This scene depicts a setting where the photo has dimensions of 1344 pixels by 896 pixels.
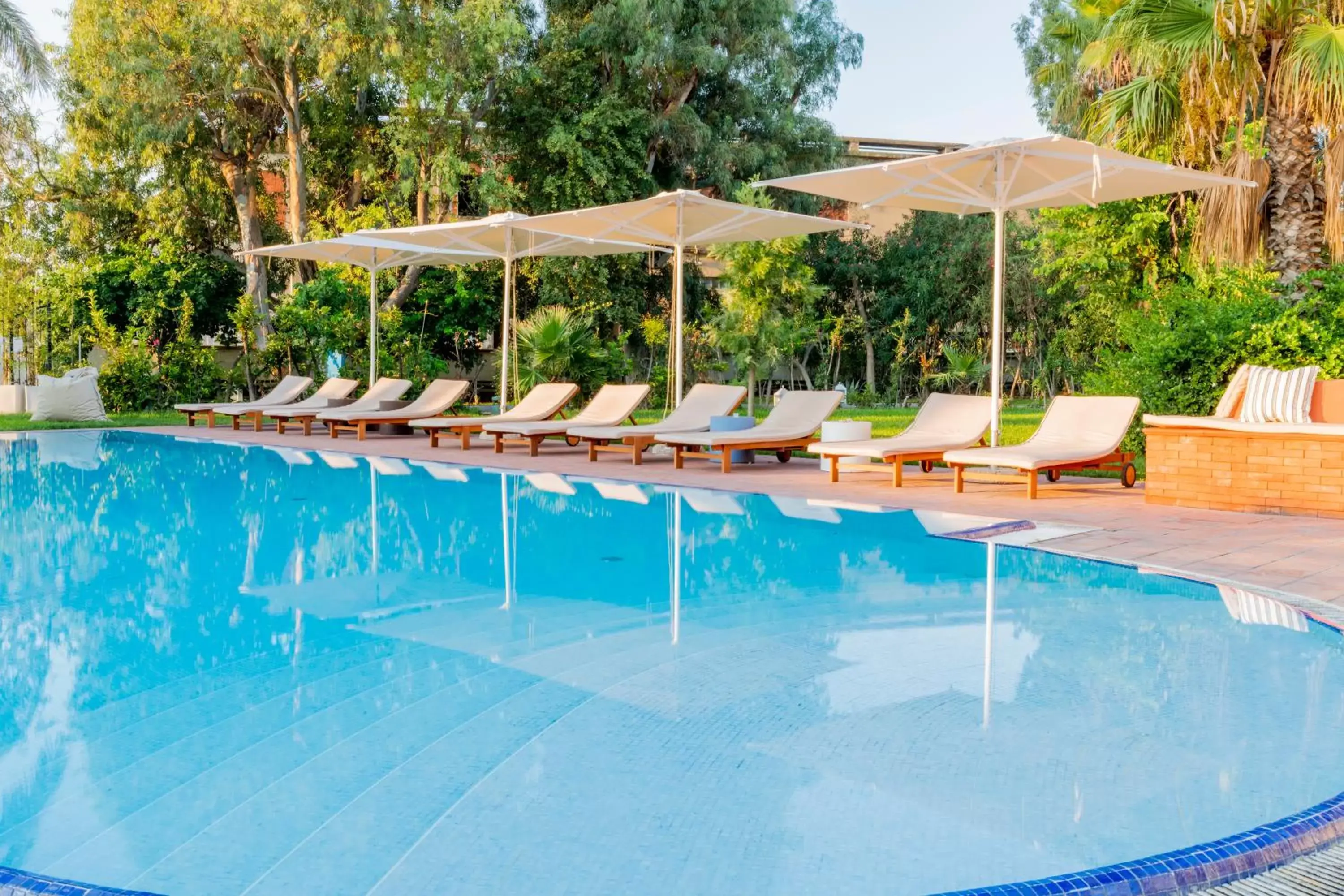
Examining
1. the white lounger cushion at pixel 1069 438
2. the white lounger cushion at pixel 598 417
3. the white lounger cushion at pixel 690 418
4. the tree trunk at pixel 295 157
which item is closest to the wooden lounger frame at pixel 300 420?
the white lounger cushion at pixel 598 417

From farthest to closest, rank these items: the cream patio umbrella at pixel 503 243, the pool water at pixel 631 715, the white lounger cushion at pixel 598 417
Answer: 1. the cream patio umbrella at pixel 503 243
2. the white lounger cushion at pixel 598 417
3. the pool water at pixel 631 715

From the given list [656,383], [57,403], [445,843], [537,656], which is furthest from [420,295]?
[445,843]

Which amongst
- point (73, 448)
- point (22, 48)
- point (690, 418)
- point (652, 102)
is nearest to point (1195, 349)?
point (690, 418)

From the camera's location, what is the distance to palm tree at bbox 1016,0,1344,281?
1065 cm

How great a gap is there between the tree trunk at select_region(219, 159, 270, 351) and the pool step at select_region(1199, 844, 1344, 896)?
72.5ft

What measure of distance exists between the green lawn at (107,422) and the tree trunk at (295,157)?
12.8ft

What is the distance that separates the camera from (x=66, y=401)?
59.8 ft

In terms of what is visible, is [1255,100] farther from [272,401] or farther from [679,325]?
[272,401]

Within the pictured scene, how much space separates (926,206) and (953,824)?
9.34m

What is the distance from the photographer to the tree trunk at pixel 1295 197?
36.2 ft

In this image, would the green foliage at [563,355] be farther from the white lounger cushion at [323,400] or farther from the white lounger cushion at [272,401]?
the white lounger cushion at [272,401]

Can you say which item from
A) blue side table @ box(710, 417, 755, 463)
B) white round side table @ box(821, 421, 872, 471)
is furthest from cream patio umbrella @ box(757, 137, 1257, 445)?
blue side table @ box(710, 417, 755, 463)

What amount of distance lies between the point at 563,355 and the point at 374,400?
299cm

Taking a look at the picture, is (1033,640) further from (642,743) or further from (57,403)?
(57,403)
